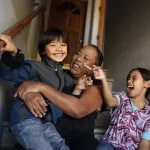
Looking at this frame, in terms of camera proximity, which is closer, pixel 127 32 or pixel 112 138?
pixel 112 138

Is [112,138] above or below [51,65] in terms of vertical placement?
below

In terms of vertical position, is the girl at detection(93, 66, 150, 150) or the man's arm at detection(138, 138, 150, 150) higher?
the girl at detection(93, 66, 150, 150)

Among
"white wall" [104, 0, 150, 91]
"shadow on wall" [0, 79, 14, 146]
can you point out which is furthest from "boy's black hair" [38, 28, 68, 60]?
"white wall" [104, 0, 150, 91]

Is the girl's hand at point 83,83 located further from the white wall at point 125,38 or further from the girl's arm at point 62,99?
the white wall at point 125,38

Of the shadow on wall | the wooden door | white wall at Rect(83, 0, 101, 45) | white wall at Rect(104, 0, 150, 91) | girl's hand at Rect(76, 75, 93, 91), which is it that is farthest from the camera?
the wooden door

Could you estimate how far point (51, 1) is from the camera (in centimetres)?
504

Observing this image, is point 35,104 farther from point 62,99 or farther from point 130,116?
point 130,116

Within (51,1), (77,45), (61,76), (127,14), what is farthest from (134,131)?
(51,1)

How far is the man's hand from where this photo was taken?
1.08 metres

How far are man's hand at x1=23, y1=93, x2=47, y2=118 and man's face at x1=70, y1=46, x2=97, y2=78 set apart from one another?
45cm

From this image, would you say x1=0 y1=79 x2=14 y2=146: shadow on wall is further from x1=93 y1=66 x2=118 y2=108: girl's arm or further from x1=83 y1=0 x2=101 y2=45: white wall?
x1=83 y1=0 x2=101 y2=45: white wall

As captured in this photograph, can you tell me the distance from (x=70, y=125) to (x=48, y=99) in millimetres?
206

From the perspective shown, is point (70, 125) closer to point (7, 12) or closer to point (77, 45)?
point (7, 12)

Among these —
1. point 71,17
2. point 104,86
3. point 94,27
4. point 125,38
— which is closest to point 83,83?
point 104,86
